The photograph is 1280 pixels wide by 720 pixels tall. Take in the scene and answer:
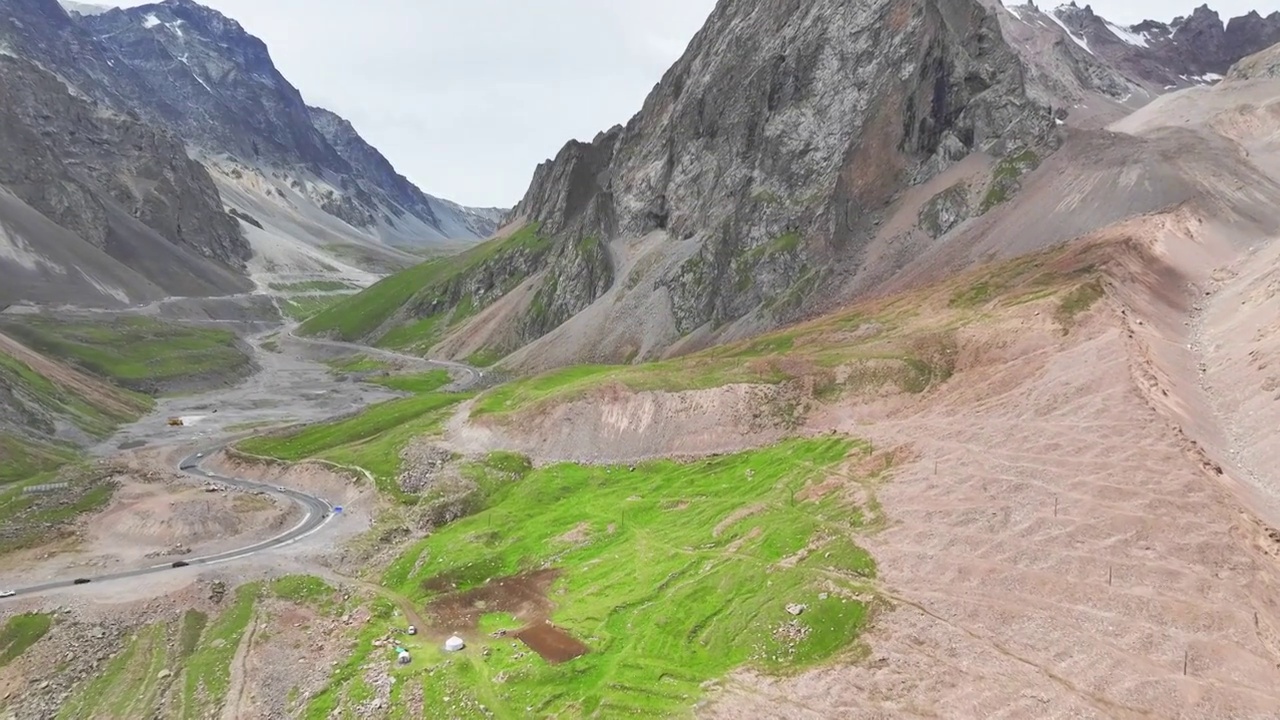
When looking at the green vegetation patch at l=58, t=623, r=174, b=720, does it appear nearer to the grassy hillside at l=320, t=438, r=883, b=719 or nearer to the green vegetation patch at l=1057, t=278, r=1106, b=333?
the grassy hillside at l=320, t=438, r=883, b=719

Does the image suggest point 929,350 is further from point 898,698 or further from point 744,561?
point 898,698

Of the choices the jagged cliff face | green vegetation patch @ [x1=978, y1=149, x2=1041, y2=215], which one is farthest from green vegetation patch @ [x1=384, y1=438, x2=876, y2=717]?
green vegetation patch @ [x1=978, y1=149, x2=1041, y2=215]

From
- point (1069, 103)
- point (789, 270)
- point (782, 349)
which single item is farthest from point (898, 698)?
point (1069, 103)

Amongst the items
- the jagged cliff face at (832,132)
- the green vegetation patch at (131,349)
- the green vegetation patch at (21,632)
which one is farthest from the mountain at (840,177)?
the green vegetation patch at (21,632)

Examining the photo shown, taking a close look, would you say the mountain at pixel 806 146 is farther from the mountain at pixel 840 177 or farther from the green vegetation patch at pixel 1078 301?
the green vegetation patch at pixel 1078 301

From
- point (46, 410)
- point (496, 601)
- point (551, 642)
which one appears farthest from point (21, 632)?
point (46, 410)

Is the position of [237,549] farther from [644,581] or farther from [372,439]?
[644,581]
